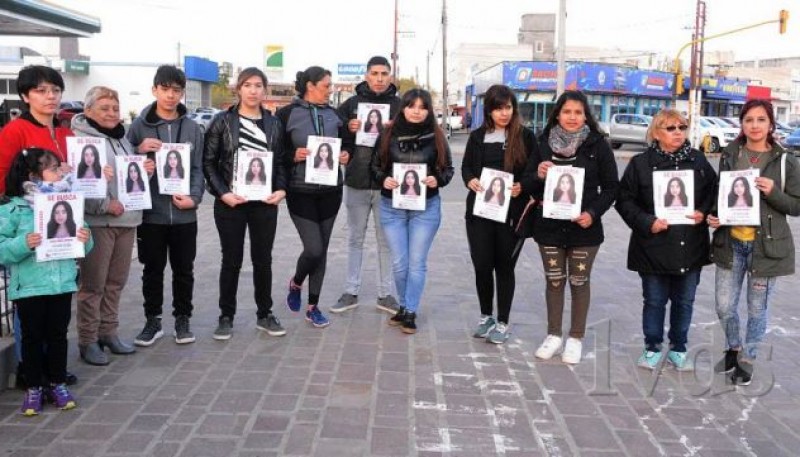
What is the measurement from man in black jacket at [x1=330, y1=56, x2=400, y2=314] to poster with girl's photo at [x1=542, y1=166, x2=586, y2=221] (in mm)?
1485

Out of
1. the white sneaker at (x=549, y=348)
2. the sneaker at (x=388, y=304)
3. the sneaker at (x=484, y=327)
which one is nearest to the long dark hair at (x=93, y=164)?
the sneaker at (x=388, y=304)

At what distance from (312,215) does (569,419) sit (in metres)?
2.59

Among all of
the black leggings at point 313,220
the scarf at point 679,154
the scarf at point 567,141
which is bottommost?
the black leggings at point 313,220

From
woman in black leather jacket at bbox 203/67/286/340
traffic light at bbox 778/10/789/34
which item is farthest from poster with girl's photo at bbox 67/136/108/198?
traffic light at bbox 778/10/789/34

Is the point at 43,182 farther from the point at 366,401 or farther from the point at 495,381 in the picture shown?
the point at 495,381

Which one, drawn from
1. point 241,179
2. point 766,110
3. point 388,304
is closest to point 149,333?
point 241,179

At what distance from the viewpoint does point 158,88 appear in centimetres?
517

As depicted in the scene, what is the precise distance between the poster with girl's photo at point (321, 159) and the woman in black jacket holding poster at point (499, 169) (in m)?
1.00

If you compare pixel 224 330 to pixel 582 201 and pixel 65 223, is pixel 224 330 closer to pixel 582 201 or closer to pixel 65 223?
pixel 65 223

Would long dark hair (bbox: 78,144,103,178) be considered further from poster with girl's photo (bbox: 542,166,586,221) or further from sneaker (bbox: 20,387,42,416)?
poster with girl's photo (bbox: 542,166,586,221)

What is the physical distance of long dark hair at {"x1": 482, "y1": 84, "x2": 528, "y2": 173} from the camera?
538cm

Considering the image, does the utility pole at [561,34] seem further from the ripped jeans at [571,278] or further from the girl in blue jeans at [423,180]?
the ripped jeans at [571,278]

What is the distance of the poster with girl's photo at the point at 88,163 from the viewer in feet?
15.1

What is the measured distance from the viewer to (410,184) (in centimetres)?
568
